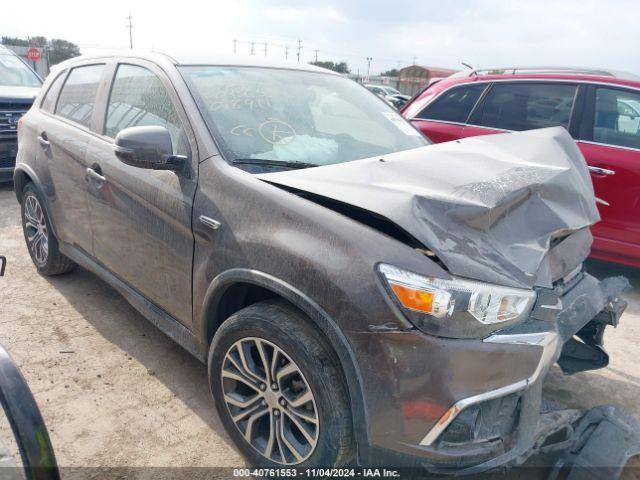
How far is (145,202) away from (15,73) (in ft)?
22.5

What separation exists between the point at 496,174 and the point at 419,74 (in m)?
47.9

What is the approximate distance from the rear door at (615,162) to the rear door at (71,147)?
155 inches

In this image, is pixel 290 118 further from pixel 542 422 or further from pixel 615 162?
pixel 615 162

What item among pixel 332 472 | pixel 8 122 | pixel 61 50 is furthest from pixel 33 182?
pixel 61 50

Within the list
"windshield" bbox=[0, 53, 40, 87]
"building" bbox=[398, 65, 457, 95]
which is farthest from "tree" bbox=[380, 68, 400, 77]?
"windshield" bbox=[0, 53, 40, 87]

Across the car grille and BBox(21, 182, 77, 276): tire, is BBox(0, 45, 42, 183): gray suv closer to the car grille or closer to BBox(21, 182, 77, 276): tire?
the car grille

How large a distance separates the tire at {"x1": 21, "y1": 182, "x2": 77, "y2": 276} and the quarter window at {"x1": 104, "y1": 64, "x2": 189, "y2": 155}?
1156 millimetres

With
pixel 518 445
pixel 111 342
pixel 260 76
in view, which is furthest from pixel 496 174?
pixel 111 342

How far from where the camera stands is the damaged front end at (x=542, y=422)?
68.5 inches

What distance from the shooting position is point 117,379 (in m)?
2.85

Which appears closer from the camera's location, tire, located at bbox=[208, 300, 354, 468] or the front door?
tire, located at bbox=[208, 300, 354, 468]

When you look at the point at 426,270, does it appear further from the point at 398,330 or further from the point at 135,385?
the point at 135,385

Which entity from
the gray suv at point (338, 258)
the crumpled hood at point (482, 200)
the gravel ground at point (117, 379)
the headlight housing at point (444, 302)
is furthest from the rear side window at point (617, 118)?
the headlight housing at point (444, 302)

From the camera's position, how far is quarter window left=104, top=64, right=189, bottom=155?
8.32ft
